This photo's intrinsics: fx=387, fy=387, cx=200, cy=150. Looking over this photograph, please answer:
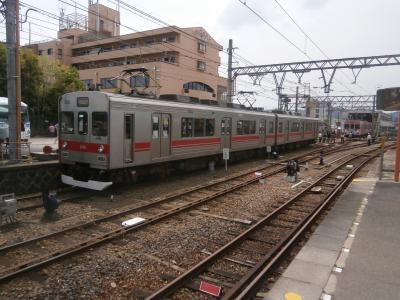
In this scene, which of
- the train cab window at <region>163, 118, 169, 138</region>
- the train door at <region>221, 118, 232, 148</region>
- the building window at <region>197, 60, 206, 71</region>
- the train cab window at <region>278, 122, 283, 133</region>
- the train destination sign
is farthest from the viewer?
the building window at <region>197, 60, 206, 71</region>

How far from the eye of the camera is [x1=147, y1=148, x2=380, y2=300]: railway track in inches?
213

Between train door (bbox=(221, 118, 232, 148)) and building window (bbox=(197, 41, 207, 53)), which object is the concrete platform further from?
building window (bbox=(197, 41, 207, 53))

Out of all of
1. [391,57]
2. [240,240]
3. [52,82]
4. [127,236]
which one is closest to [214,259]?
[240,240]

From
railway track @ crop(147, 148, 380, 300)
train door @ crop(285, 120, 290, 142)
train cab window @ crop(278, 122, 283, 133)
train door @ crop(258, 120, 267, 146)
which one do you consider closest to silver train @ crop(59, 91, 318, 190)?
railway track @ crop(147, 148, 380, 300)

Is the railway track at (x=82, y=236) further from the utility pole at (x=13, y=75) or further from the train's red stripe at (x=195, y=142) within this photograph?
the utility pole at (x=13, y=75)

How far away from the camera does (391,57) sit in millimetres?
26109

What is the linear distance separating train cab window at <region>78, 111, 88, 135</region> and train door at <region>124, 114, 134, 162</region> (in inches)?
48.6

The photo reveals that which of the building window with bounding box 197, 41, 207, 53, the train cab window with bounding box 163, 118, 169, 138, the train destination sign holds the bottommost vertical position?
the train cab window with bounding box 163, 118, 169, 138

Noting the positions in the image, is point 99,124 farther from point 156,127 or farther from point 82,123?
point 156,127

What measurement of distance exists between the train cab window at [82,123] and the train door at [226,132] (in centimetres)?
748

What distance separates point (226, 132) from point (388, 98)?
22.9 ft

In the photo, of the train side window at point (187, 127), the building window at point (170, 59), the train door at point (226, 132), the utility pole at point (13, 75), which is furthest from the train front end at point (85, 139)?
the building window at point (170, 59)

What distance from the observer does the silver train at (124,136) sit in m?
11.2

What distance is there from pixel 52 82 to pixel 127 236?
39065 mm
